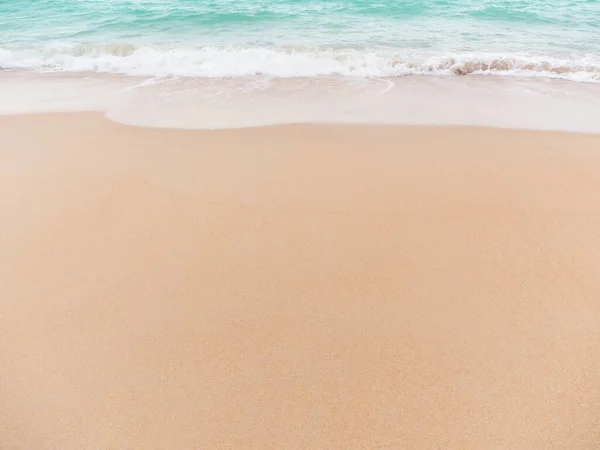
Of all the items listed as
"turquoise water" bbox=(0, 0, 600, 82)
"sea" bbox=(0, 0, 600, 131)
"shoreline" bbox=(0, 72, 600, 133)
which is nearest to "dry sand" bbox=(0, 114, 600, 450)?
"shoreline" bbox=(0, 72, 600, 133)

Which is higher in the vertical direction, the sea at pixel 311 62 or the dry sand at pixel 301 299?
the sea at pixel 311 62

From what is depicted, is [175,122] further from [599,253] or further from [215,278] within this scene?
[599,253]

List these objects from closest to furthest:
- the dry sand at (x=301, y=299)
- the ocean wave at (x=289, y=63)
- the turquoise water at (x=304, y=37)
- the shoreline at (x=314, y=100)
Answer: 1. the dry sand at (x=301, y=299)
2. the shoreline at (x=314, y=100)
3. the ocean wave at (x=289, y=63)
4. the turquoise water at (x=304, y=37)

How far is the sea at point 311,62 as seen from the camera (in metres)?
4.96

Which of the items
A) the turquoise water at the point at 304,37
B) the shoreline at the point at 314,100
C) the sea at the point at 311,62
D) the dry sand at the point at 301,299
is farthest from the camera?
the turquoise water at the point at 304,37

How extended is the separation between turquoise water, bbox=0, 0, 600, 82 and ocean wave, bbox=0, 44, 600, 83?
0.02m

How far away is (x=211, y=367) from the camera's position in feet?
6.17

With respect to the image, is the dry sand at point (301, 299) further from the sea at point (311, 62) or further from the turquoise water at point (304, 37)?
the turquoise water at point (304, 37)

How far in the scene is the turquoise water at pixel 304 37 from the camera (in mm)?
7007

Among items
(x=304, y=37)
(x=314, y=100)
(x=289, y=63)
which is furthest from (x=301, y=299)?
(x=304, y=37)

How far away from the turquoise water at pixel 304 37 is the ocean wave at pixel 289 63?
0.8 inches

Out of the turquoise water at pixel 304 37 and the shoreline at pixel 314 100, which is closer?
the shoreline at pixel 314 100

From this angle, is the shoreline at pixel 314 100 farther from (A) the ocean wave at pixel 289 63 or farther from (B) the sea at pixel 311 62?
(A) the ocean wave at pixel 289 63

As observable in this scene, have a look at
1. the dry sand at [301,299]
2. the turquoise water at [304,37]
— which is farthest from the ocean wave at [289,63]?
the dry sand at [301,299]
